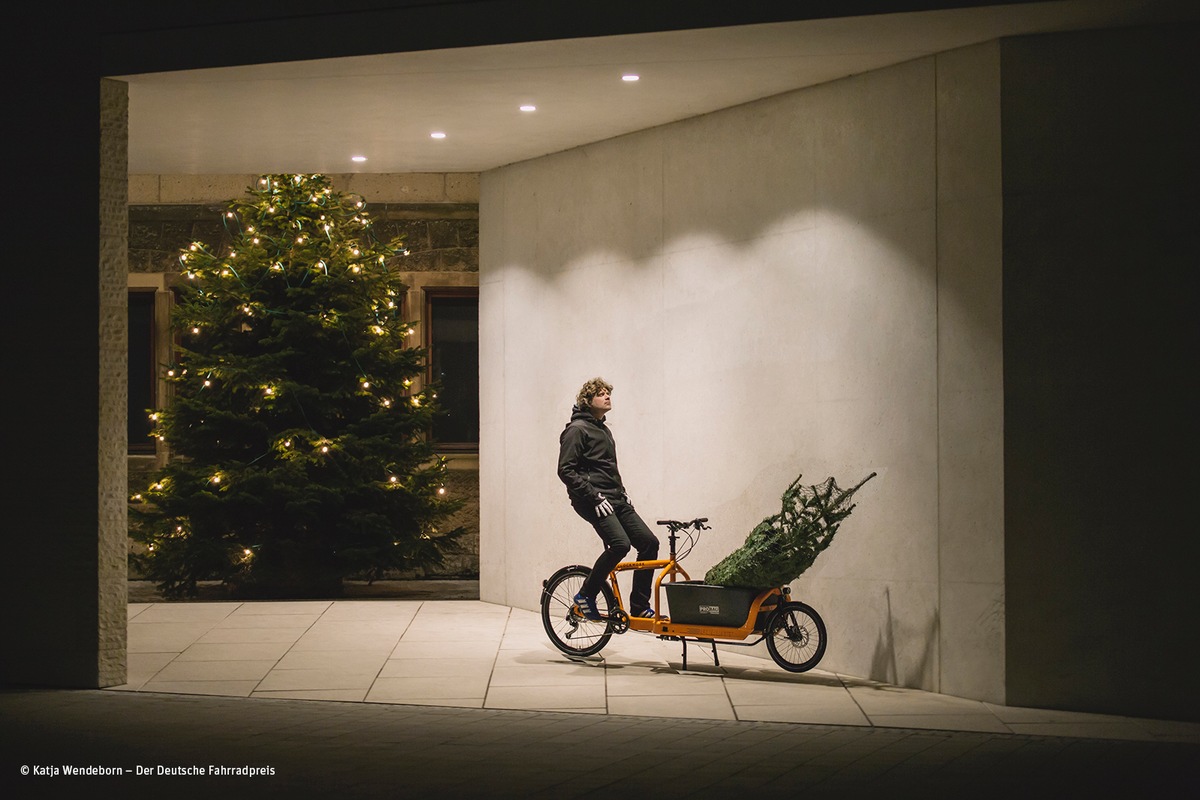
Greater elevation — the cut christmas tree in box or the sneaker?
the cut christmas tree in box

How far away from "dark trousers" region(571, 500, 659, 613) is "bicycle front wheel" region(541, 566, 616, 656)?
5.9 inches

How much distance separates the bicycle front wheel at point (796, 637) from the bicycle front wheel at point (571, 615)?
1.31 m

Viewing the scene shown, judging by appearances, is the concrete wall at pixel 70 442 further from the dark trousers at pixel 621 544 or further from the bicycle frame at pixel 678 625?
the bicycle frame at pixel 678 625

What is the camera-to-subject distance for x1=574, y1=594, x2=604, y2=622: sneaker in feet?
33.6

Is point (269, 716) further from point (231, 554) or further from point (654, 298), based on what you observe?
point (231, 554)

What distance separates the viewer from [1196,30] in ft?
27.6

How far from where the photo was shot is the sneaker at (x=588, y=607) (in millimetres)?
10227

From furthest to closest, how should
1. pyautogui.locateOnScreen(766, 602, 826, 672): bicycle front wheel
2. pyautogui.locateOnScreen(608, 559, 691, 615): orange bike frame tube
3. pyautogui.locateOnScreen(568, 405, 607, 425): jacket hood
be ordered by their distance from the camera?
pyautogui.locateOnScreen(568, 405, 607, 425): jacket hood, pyautogui.locateOnScreen(608, 559, 691, 615): orange bike frame tube, pyautogui.locateOnScreen(766, 602, 826, 672): bicycle front wheel

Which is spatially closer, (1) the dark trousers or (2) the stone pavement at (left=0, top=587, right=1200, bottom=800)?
(2) the stone pavement at (left=0, top=587, right=1200, bottom=800)

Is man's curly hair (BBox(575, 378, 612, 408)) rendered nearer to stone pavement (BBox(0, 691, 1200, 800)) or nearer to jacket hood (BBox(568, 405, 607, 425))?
jacket hood (BBox(568, 405, 607, 425))

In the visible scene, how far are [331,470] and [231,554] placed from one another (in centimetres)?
132

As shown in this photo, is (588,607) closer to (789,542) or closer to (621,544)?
(621,544)

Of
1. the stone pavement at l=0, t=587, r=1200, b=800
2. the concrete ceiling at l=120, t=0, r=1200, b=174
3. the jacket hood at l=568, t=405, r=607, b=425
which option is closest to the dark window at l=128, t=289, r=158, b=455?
the concrete ceiling at l=120, t=0, r=1200, b=174

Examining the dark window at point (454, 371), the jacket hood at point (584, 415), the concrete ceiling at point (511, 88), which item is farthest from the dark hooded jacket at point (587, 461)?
the dark window at point (454, 371)
